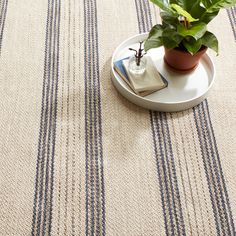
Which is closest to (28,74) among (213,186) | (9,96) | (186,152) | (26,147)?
(9,96)

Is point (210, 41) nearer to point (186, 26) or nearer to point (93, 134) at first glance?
point (186, 26)

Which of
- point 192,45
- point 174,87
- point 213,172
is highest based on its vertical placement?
point 192,45

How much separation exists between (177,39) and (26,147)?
0.51 m

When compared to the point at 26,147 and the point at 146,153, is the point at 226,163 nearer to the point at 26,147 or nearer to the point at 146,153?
the point at 146,153

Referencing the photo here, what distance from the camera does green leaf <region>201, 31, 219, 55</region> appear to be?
86 cm

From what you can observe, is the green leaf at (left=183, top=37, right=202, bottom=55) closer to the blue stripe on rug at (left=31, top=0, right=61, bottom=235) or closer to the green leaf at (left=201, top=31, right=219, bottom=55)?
the green leaf at (left=201, top=31, right=219, bottom=55)

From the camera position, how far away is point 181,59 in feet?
3.14

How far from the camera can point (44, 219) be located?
0.80m

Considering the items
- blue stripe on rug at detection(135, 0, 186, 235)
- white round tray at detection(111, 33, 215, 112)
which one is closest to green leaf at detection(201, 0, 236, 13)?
white round tray at detection(111, 33, 215, 112)

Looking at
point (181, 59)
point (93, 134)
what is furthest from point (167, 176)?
point (181, 59)

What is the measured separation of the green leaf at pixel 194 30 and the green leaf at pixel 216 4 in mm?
49

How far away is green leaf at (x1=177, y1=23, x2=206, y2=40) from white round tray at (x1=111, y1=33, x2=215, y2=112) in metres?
0.20

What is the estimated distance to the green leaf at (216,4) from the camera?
2.71 feet

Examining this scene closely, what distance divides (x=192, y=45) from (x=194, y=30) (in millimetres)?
48
